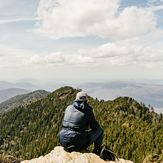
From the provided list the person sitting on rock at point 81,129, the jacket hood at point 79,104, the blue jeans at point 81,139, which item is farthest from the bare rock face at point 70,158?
the jacket hood at point 79,104

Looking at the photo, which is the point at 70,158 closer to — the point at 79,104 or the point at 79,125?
the point at 79,125

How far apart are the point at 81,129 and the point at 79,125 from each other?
13.0 inches

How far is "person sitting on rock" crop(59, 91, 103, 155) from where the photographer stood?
25578 millimetres

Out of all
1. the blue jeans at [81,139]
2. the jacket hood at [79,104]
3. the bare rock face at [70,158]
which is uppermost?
the jacket hood at [79,104]

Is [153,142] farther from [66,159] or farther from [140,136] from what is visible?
[66,159]

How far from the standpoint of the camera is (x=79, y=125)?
2561 cm

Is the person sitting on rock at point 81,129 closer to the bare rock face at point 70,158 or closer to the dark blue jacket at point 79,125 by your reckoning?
the dark blue jacket at point 79,125

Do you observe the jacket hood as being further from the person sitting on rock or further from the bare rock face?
the bare rock face

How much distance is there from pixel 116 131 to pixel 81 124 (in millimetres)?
170699

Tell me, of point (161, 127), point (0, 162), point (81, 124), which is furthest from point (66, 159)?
point (161, 127)

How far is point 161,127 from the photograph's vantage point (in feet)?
652

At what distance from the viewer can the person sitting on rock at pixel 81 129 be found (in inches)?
1007

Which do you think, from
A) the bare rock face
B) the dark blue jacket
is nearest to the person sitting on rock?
the dark blue jacket

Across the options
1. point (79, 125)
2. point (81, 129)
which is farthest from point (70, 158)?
point (79, 125)
